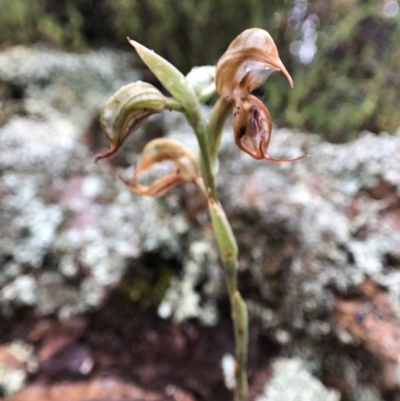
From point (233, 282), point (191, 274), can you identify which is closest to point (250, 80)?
point (233, 282)

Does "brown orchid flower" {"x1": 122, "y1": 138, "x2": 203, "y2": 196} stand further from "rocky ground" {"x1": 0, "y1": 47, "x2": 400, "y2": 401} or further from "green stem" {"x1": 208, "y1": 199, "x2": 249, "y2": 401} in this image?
"rocky ground" {"x1": 0, "y1": 47, "x2": 400, "y2": 401}

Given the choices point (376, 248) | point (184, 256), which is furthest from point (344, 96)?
point (184, 256)

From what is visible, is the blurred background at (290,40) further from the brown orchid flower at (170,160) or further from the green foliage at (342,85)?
the brown orchid flower at (170,160)

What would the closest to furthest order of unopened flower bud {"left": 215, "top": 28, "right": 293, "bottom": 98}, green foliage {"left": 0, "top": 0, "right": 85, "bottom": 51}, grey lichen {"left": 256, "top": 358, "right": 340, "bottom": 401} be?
unopened flower bud {"left": 215, "top": 28, "right": 293, "bottom": 98} → grey lichen {"left": 256, "top": 358, "right": 340, "bottom": 401} → green foliage {"left": 0, "top": 0, "right": 85, "bottom": 51}

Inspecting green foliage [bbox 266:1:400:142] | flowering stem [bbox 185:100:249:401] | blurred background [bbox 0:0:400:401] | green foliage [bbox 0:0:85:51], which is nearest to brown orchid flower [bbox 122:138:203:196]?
flowering stem [bbox 185:100:249:401]

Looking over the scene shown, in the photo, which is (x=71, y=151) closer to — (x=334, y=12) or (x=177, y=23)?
(x=177, y=23)
